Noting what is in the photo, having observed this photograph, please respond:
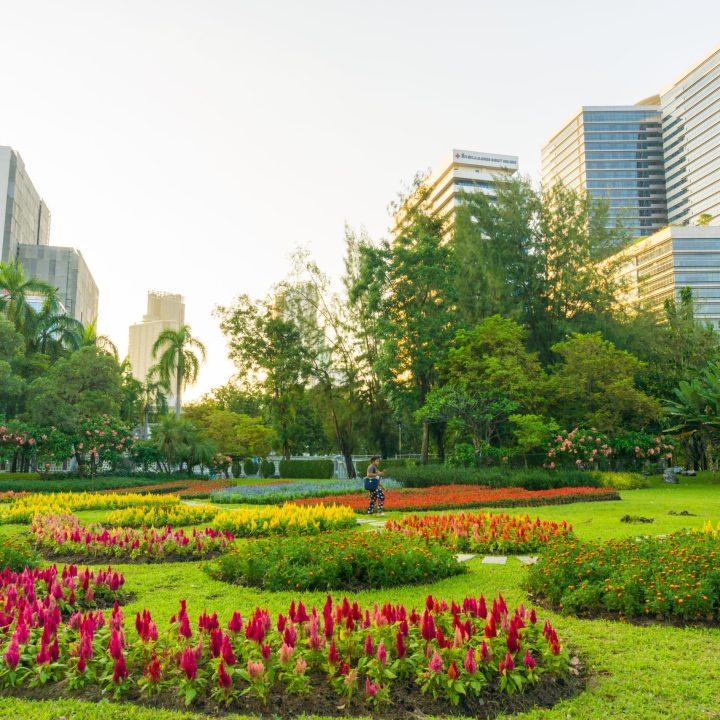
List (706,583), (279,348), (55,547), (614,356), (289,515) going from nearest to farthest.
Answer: (706,583) < (55,547) < (289,515) < (614,356) < (279,348)

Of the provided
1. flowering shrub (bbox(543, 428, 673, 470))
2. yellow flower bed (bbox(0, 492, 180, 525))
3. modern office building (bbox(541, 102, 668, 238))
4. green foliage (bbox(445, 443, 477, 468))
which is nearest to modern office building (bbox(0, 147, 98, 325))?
green foliage (bbox(445, 443, 477, 468))

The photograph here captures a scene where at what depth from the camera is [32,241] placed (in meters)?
80.8

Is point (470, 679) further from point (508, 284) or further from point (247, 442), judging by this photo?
point (247, 442)

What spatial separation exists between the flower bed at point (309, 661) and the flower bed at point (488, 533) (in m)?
4.36

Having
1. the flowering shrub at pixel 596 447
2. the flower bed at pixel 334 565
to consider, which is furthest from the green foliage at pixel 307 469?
the flower bed at pixel 334 565

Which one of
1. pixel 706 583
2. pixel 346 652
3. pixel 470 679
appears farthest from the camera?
pixel 706 583

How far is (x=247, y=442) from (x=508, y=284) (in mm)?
20555

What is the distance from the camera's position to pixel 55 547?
888 cm

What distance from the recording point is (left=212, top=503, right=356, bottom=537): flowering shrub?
10.5 m

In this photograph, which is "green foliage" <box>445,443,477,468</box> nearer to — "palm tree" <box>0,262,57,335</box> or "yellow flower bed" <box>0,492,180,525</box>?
"yellow flower bed" <box>0,492,180,525</box>

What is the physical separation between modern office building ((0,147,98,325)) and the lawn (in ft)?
215

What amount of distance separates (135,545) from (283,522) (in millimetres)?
2774

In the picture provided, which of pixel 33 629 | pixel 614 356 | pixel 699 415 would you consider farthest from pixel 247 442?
pixel 33 629

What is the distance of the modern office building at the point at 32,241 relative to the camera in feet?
225
